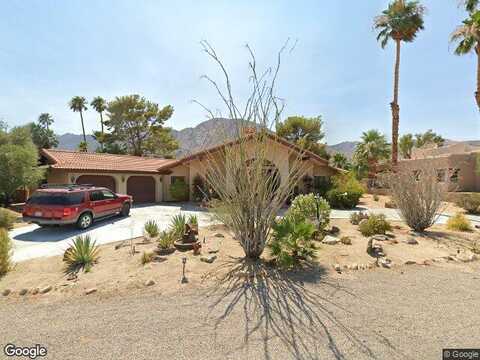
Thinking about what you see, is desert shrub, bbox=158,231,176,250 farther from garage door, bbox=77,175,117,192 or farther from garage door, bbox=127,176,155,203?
garage door, bbox=127,176,155,203

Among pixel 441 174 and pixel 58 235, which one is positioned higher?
pixel 441 174

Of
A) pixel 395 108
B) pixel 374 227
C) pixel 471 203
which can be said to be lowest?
pixel 374 227

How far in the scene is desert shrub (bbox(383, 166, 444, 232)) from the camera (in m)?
9.02

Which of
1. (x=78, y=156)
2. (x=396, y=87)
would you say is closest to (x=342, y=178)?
(x=396, y=87)

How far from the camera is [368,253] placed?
682 cm

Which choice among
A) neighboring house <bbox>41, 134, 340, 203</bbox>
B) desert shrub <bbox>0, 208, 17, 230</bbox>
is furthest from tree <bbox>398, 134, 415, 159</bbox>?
desert shrub <bbox>0, 208, 17, 230</bbox>

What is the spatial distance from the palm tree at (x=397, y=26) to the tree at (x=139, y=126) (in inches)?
1202

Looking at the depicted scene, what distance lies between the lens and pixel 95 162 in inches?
776

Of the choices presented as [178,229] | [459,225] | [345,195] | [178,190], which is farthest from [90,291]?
[345,195]

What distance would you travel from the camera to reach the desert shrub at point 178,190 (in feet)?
68.8

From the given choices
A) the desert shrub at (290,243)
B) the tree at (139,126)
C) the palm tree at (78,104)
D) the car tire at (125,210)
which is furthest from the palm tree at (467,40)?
the palm tree at (78,104)

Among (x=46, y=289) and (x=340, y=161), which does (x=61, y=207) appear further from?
(x=340, y=161)

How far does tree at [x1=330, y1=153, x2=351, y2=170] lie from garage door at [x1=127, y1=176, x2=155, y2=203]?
2095 cm
